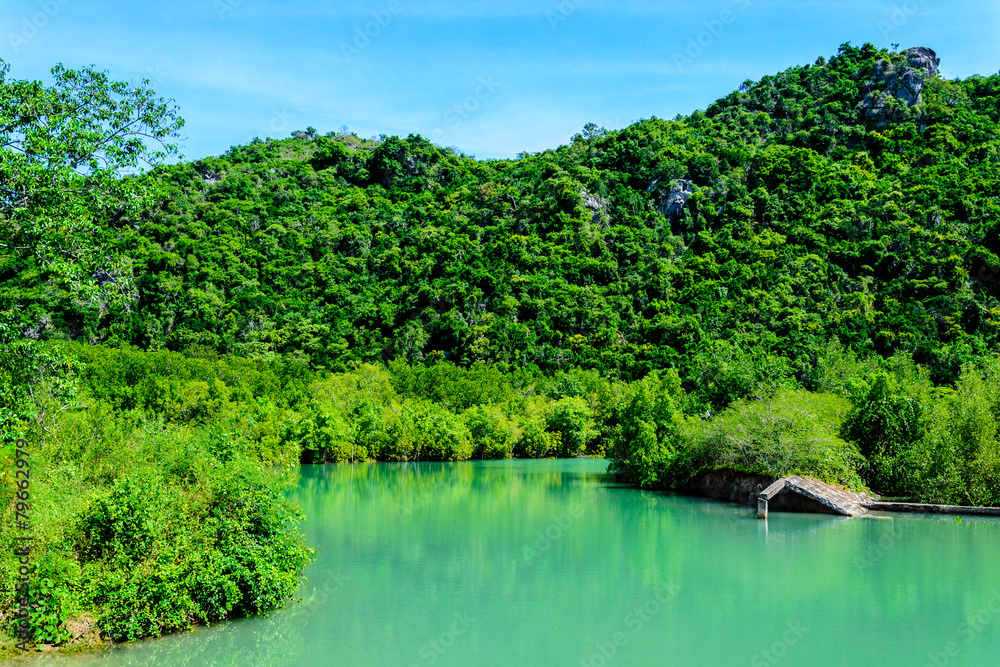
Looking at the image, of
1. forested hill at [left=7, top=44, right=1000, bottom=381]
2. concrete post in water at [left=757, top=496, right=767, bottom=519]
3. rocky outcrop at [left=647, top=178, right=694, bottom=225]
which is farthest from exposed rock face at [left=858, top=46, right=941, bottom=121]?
concrete post in water at [left=757, top=496, right=767, bottom=519]

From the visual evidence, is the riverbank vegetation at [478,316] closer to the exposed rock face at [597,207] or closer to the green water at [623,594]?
the exposed rock face at [597,207]

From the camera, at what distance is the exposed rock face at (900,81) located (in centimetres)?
9012

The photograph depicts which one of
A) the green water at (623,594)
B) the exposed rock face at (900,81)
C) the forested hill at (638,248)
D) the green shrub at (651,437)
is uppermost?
the exposed rock face at (900,81)

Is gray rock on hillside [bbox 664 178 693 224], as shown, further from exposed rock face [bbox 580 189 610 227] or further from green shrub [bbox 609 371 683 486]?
green shrub [bbox 609 371 683 486]

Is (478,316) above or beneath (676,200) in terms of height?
beneath

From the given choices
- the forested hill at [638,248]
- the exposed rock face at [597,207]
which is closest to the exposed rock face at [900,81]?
the forested hill at [638,248]

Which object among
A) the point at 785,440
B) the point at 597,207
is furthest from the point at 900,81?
the point at 785,440

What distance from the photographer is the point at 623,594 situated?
51.9 feet

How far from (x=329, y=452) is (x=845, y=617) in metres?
41.7

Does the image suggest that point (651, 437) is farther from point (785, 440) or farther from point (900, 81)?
point (900, 81)

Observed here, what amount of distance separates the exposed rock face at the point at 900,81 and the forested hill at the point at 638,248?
33 centimetres

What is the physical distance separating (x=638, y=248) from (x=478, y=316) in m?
20.0

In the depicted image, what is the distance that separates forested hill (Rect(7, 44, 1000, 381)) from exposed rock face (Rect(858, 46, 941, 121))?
1.08ft

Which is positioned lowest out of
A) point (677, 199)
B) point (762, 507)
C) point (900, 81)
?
point (762, 507)
